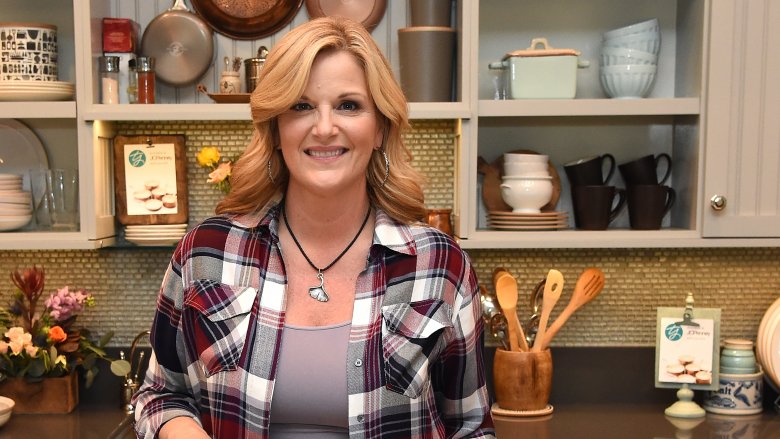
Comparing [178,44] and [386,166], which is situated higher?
[178,44]

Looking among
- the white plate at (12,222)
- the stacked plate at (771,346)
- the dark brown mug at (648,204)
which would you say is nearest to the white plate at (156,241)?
the white plate at (12,222)

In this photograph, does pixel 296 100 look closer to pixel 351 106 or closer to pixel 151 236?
pixel 351 106

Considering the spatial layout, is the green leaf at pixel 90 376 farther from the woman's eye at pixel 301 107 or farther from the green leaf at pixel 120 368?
the woman's eye at pixel 301 107

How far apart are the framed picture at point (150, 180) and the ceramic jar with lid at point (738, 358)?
1571 millimetres

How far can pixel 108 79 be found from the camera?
249 centimetres

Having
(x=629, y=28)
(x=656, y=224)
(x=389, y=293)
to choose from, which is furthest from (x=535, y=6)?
(x=389, y=293)

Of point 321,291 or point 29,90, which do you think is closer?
point 321,291

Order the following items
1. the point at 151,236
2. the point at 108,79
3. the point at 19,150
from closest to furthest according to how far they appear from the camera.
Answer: the point at 108,79 < the point at 151,236 < the point at 19,150

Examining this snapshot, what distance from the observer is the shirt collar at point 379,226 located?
5.60 feet

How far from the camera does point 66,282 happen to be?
279cm

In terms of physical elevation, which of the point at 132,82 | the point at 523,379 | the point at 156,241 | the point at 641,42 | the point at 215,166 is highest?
the point at 641,42

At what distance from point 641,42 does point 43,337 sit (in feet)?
5.91

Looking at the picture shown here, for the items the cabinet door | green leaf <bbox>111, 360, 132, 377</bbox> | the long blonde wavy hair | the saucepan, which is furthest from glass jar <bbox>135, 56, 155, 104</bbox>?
the cabinet door

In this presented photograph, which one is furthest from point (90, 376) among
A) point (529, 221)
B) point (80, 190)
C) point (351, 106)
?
point (351, 106)
